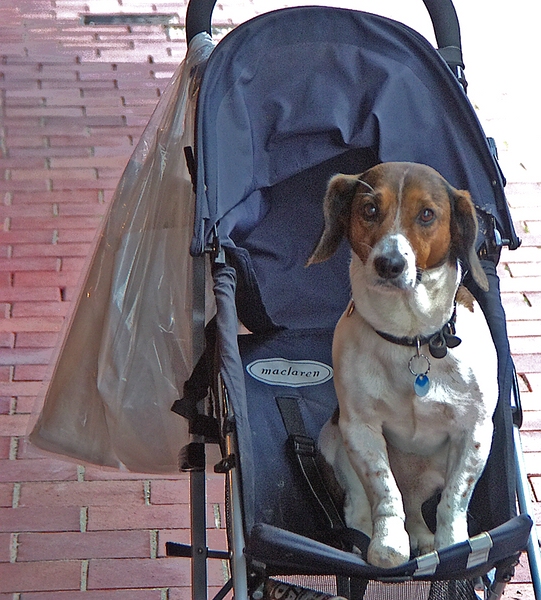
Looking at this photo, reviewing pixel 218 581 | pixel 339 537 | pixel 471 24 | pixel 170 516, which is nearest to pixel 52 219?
pixel 170 516

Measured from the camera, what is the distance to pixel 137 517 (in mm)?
2500

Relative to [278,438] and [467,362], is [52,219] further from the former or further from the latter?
[467,362]

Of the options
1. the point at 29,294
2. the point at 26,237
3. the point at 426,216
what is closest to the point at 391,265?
the point at 426,216

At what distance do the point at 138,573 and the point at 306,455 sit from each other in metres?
0.68

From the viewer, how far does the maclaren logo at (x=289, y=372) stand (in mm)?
2088

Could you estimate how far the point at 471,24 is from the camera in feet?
17.2

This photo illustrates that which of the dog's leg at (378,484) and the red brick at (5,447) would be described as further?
the red brick at (5,447)

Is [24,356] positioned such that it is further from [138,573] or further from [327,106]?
[327,106]

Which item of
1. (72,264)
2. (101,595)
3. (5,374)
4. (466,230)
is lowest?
(101,595)

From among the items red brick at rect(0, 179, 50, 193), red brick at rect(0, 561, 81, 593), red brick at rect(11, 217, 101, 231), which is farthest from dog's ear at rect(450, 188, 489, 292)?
red brick at rect(0, 179, 50, 193)

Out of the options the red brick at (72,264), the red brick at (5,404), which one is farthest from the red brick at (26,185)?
the red brick at (5,404)

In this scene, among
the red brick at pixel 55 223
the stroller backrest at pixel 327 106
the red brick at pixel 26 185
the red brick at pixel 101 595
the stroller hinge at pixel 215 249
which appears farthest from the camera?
the red brick at pixel 26 185

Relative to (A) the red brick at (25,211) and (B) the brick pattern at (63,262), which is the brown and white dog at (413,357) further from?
(A) the red brick at (25,211)

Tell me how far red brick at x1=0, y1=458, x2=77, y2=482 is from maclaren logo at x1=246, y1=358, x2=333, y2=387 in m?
0.78
